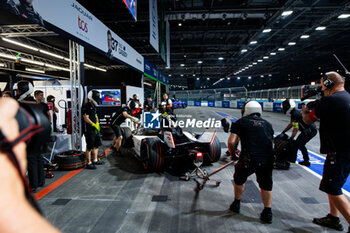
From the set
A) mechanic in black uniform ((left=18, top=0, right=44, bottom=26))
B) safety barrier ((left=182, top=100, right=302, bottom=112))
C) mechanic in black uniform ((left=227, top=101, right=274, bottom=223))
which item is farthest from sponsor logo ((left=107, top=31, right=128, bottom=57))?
safety barrier ((left=182, top=100, right=302, bottom=112))

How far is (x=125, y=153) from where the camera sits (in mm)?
6273

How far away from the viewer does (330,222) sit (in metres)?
2.62

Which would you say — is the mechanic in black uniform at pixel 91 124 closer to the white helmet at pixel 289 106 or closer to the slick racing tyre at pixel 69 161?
the slick racing tyre at pixel 69 161

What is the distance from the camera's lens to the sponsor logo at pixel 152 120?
7.94 m

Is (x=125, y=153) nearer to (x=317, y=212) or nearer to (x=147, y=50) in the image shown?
(x=317, y=212)

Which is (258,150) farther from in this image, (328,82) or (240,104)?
(240,104)

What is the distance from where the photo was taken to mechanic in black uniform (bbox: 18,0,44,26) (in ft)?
11.2

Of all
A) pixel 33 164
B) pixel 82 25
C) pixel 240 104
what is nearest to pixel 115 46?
pixel 82 25

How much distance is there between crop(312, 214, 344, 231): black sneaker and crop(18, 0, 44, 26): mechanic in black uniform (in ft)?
17.6

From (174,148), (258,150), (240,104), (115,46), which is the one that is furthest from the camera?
(240,104)

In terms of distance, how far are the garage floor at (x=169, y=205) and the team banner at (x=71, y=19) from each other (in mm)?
3112

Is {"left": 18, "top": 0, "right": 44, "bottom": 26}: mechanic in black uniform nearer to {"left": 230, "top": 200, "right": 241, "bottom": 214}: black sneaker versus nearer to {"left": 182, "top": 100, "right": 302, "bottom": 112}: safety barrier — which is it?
{"left": 230, "top": 200, "right": 241, "bottom": 214}: black sneaker

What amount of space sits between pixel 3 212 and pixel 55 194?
11.5ft

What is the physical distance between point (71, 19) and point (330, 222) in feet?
19.6
